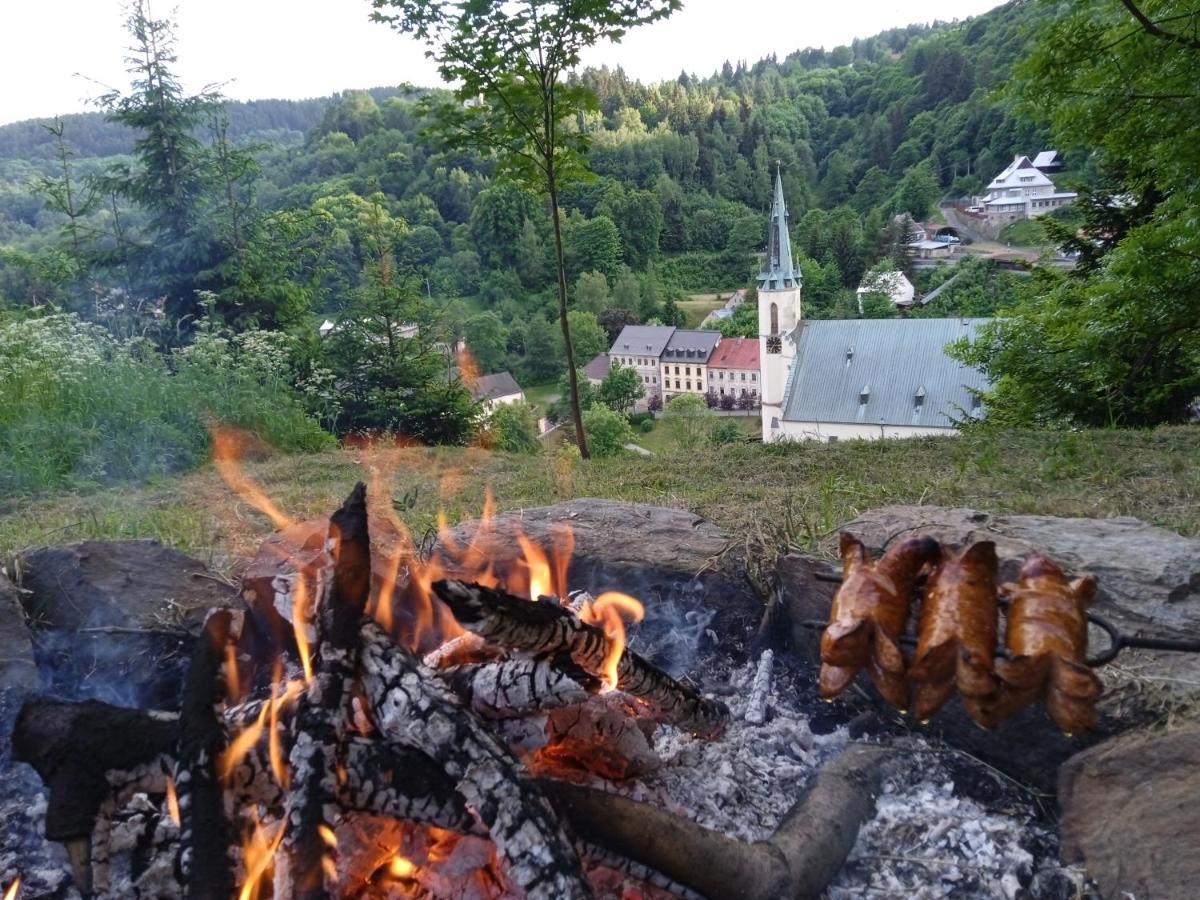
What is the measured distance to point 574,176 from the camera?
24.6 feet

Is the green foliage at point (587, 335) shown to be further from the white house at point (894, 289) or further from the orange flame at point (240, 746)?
the orange flame at point (240, 746)

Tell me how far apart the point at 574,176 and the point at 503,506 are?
13.4 feet

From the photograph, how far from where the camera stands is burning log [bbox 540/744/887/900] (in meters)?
1.74

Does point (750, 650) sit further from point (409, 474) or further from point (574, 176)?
point (574, 176)

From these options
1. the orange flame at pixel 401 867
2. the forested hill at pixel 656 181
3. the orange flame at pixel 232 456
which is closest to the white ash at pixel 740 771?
the orange flame at pixel 401 867

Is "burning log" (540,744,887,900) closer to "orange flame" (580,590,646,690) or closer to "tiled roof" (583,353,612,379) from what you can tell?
"orange flame" (580,590,646,690)

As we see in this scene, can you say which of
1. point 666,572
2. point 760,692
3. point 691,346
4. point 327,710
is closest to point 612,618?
point 666,572

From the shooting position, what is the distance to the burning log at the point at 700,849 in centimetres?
174

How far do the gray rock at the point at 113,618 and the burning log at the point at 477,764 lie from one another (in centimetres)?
107

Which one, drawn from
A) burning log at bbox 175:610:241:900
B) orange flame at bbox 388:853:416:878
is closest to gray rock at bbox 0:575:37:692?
burning log at bbox 175:610:241:900

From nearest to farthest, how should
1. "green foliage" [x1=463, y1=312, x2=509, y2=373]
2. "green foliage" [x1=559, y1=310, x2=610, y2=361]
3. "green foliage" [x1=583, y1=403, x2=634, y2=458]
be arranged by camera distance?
"green foliage" [x1=583, y1=403, x2=634, y2=458]
"green foliage" [x1=463, y1=312, x2=509, y2=373]
"green foliage" [x1=559, y1=310, x2=610, y2=361]

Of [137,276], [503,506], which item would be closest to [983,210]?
[137,276]

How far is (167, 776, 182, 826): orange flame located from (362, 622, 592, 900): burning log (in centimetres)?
50

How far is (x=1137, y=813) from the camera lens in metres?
1.75
